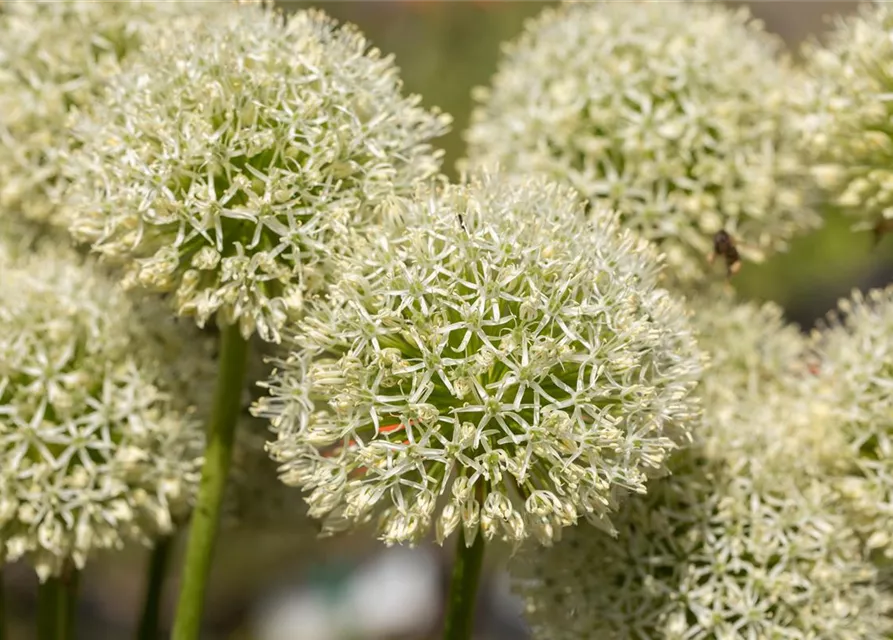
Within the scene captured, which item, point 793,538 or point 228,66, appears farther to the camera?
point 793,538

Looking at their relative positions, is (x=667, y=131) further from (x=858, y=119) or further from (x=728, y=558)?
(x=728, y=558)

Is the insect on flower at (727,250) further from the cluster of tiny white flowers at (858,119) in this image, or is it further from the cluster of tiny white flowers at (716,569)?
the cluster of tiny white flowers at (716,569)

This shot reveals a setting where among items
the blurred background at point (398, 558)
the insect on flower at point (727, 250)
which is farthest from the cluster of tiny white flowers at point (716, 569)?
the blurred background at point (398, 558)

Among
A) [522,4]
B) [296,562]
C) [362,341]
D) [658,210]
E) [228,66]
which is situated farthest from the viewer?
[296,562]

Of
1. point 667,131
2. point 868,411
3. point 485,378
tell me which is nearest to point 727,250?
point 667,131

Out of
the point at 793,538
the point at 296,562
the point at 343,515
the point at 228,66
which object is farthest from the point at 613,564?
the point at 296,562

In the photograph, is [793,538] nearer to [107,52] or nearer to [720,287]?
[720,287]
